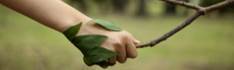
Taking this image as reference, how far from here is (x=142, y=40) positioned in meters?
3.99

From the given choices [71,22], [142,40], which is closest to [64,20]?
[71,22]

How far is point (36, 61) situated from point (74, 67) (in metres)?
0.08

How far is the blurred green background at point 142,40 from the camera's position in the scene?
5.86 feet

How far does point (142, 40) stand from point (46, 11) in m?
3.07

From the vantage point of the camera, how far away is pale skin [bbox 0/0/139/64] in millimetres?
932

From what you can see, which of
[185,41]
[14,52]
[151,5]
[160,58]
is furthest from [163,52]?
[151,5]

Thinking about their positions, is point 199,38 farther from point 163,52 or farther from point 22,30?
Result: point 22,30

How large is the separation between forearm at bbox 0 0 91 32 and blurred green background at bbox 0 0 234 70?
0.41 m

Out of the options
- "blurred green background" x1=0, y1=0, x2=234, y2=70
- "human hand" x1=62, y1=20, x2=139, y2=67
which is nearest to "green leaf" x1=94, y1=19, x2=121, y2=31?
"human hand" x1=62, y1=20, x2=139, y2=67

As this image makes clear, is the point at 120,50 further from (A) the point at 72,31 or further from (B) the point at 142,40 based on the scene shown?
(B) the point at 142,40

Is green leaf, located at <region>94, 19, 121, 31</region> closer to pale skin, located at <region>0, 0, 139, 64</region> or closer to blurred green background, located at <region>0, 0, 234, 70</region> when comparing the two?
pale skin, located at <region>0, 0, 139, 64</region>

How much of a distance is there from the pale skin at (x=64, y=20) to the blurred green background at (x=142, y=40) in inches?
15.6

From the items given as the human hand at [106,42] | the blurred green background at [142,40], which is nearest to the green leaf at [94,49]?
the human hand at [106,42]

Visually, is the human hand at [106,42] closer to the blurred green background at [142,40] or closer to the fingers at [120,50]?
the fingers at [120,50]
